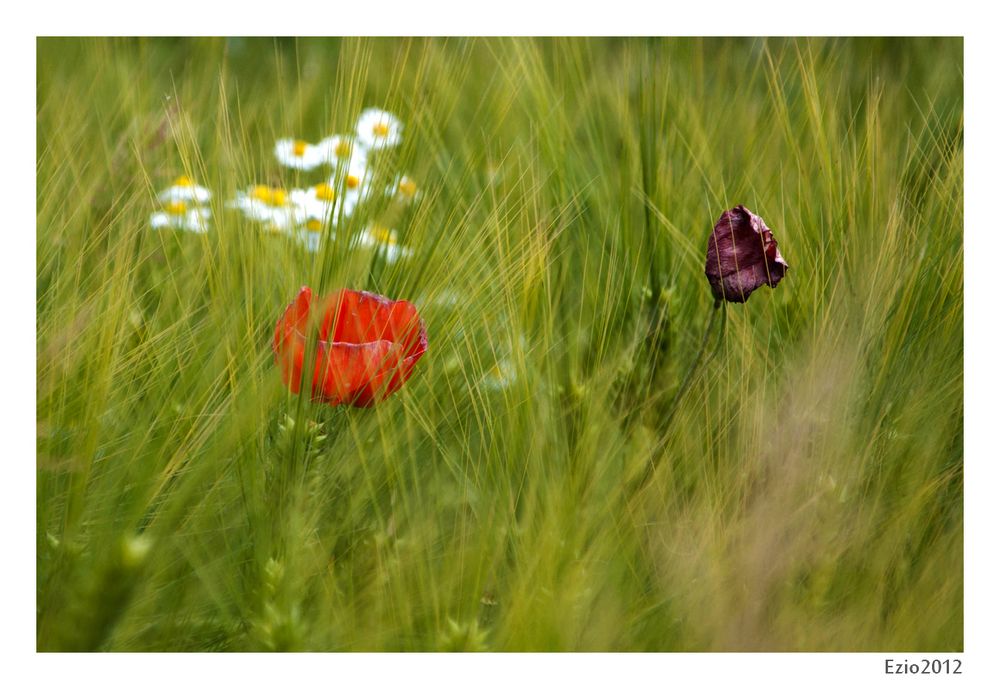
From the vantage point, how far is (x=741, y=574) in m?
0.70

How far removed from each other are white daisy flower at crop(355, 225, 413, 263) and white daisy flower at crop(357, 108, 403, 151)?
6 cm

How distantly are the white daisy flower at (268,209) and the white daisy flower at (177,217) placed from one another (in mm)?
47

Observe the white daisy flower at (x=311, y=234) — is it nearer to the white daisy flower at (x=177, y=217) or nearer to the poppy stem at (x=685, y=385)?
the white daisy flower at (x=177, y=217)

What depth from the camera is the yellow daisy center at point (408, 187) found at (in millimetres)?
732

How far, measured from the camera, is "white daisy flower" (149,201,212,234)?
81 cm

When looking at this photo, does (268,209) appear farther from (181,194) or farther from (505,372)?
(505,372)

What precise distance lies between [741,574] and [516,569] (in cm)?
16

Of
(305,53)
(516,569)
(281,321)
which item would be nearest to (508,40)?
(305,53)

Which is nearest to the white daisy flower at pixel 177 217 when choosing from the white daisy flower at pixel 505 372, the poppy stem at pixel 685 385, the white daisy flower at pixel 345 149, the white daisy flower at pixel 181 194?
the white daisy flower at pixel 181 194

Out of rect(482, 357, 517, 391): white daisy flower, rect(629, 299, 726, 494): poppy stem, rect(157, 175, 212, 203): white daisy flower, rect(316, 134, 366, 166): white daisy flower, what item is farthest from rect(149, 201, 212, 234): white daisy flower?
rect(629, 299, 726, 494): poppy stem

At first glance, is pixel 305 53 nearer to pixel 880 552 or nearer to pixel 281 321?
pixel 281 321

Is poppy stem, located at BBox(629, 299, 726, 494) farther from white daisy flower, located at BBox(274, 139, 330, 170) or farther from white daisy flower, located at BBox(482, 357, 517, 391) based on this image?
white daisy flower, located at BBox(274, 139, 330, 170)

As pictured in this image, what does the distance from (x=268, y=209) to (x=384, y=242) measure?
99 mm

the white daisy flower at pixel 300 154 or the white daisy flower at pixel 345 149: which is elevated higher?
the white daisy flower at pixel 300 154
